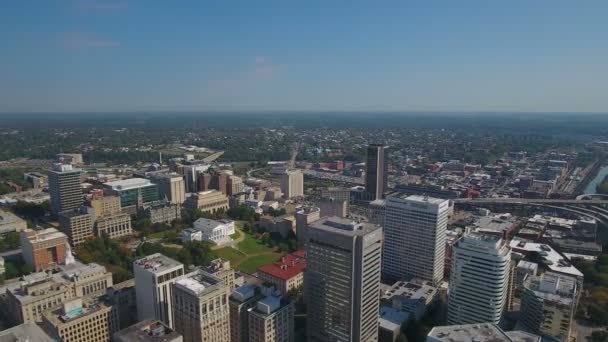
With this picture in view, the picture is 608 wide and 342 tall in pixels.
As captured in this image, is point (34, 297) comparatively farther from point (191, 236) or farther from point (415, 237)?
point (415, 237)

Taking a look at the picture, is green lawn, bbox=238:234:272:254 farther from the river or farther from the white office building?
the river

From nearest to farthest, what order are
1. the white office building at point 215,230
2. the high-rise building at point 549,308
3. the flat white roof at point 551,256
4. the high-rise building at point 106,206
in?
the high-rise building at point 549,308, the flat white roof at point 551,256, the white office building at point 215,230, the high-rise building at point 106,206

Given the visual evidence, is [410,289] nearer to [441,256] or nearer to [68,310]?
[441,256]

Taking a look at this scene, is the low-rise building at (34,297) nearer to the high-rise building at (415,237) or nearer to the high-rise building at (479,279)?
the high-rise building at (415,237)

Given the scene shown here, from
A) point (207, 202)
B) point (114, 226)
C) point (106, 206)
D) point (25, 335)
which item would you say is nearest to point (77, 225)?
point (114, 226)

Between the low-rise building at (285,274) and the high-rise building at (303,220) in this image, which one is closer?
the low-rise building at (285,274)

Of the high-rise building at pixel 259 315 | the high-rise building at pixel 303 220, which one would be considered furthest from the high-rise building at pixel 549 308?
the high-rise building at pixel 303 220
